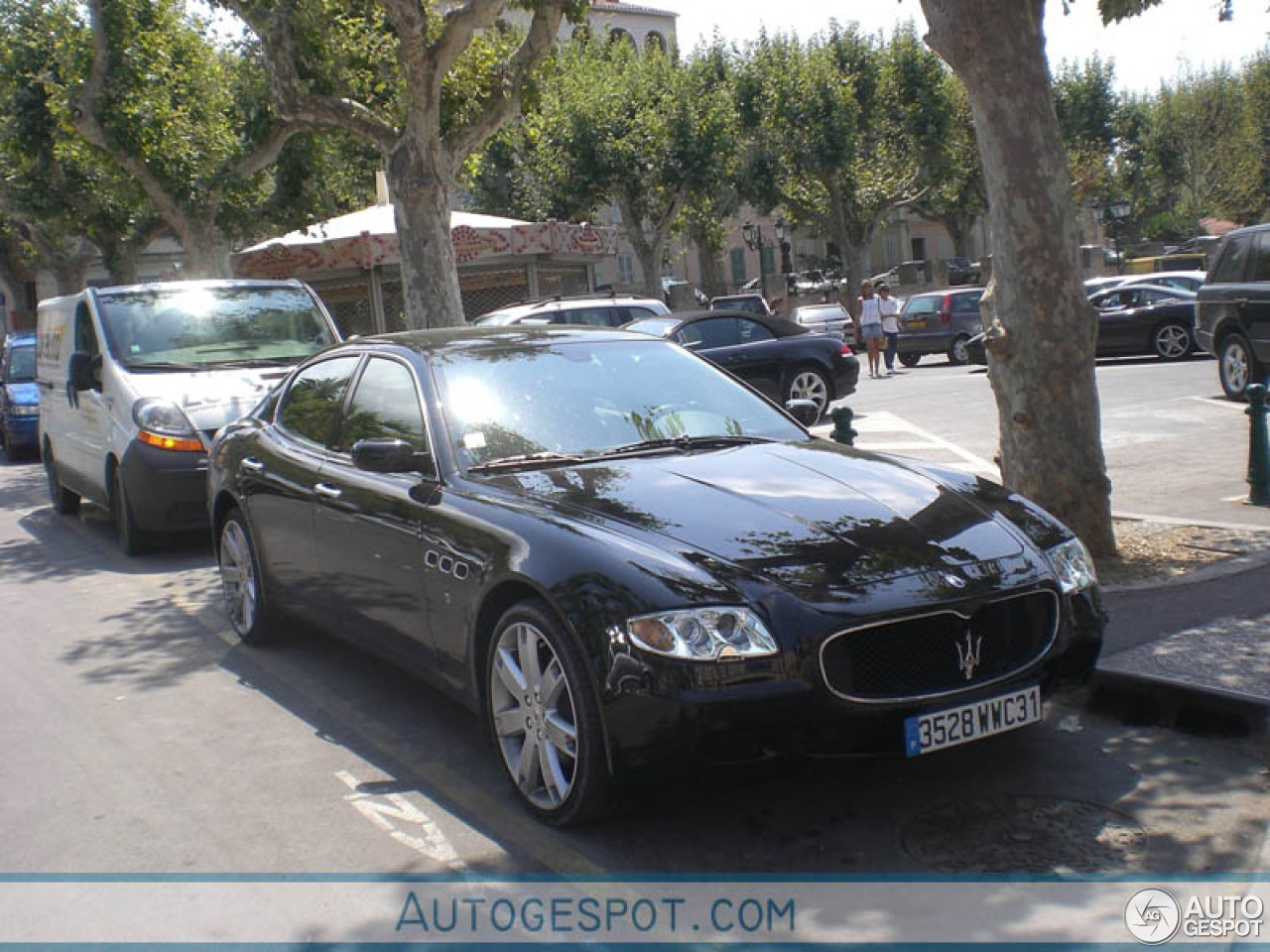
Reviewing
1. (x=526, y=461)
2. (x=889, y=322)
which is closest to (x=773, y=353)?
(x=889, y=322)

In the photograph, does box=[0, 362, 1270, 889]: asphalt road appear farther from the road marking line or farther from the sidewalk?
the sidewalk

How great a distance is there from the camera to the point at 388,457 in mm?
5098

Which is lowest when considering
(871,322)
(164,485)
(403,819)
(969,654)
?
(403,819)

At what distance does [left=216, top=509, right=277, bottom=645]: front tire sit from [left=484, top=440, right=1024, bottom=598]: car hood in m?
2.40

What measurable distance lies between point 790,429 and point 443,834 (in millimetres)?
2402

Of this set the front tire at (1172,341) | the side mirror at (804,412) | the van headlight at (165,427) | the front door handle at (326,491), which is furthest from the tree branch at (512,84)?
the front tire at (1172,341)

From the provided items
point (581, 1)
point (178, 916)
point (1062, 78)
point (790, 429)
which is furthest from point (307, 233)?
point (1062, 78)

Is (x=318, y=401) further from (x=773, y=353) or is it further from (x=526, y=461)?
(x=773, y=353)

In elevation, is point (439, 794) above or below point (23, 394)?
below

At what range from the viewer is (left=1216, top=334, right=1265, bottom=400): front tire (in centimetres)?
1469

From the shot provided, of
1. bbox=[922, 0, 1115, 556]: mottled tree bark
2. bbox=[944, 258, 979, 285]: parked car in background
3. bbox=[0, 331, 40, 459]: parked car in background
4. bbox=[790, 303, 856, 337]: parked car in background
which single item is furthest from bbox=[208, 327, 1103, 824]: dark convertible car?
bbox=[944, 258, 979, 285]: parked car in background

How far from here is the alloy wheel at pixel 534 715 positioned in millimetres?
4227

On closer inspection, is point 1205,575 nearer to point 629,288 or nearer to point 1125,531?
point 1125,531

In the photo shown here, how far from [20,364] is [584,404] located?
1873 centimetres
